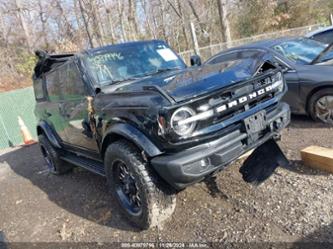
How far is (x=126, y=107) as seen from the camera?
10.7ft

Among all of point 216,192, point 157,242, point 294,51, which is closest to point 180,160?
point 157,242

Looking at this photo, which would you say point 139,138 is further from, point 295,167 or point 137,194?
point 295,167

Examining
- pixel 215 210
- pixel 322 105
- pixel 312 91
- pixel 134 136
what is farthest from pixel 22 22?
pixel 215 210

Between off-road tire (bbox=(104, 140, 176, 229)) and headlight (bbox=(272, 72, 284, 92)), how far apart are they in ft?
5.28

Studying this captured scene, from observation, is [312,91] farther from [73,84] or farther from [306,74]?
[73,84]

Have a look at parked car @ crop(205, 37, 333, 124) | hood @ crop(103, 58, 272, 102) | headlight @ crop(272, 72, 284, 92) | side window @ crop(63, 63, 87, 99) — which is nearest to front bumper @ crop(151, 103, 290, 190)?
hood @ crop(103, 58, 272, 102)

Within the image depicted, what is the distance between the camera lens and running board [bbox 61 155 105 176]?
4.24 meters

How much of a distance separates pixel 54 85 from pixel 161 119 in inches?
121

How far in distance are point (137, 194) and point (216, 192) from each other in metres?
0.97

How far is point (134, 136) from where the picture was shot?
10.4ft

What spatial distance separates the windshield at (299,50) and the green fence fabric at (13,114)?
30.9ft

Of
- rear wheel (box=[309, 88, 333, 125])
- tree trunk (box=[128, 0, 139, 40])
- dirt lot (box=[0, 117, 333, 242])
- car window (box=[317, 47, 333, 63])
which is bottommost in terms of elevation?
dirt lot (box=[0, 117, 333, 242])

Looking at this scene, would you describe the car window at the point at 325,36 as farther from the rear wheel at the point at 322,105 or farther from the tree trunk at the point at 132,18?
the tree trunk at the point at 132,18

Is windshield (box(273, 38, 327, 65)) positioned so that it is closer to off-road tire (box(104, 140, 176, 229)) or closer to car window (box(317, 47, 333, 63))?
car window (box(317, 47, 333, 63))
